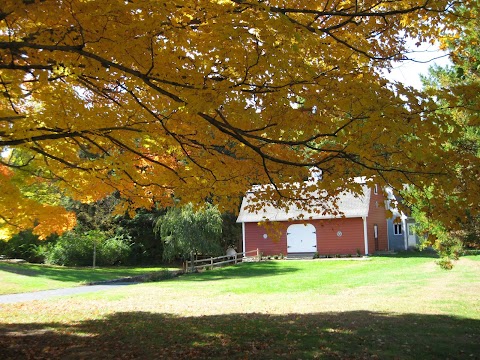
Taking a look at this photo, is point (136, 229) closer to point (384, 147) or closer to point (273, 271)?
point (273, 271)

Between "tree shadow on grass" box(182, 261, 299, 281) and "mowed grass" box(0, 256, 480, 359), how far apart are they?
445cm

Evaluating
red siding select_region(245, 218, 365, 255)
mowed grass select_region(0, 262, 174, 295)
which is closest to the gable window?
red siding select_region(245, 218, 365, 255)

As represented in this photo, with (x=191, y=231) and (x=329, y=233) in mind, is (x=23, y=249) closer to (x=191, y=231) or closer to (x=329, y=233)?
(x=191, y=231)

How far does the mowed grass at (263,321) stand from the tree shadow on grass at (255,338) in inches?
0.7

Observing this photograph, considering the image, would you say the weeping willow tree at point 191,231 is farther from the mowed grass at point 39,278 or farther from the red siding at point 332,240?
the mowed grass at point 39,278

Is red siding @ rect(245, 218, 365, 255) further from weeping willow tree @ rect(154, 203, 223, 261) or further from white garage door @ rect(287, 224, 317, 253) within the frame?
weeping willow tree @ rect(154, 203, 223, 261)

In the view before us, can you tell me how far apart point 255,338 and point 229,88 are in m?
4.86

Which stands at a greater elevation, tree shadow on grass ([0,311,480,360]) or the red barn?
the red barn

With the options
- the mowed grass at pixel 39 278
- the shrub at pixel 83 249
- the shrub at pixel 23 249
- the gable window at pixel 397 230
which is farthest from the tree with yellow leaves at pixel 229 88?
the gable window at pixel 397 230

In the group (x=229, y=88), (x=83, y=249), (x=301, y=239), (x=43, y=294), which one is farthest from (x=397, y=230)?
(x=229, y=88)

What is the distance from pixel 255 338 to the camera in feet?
26.3

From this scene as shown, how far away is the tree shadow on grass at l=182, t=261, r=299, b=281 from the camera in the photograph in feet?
75.1

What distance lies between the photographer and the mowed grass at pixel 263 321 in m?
7.14

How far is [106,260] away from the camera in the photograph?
30.8 metres
